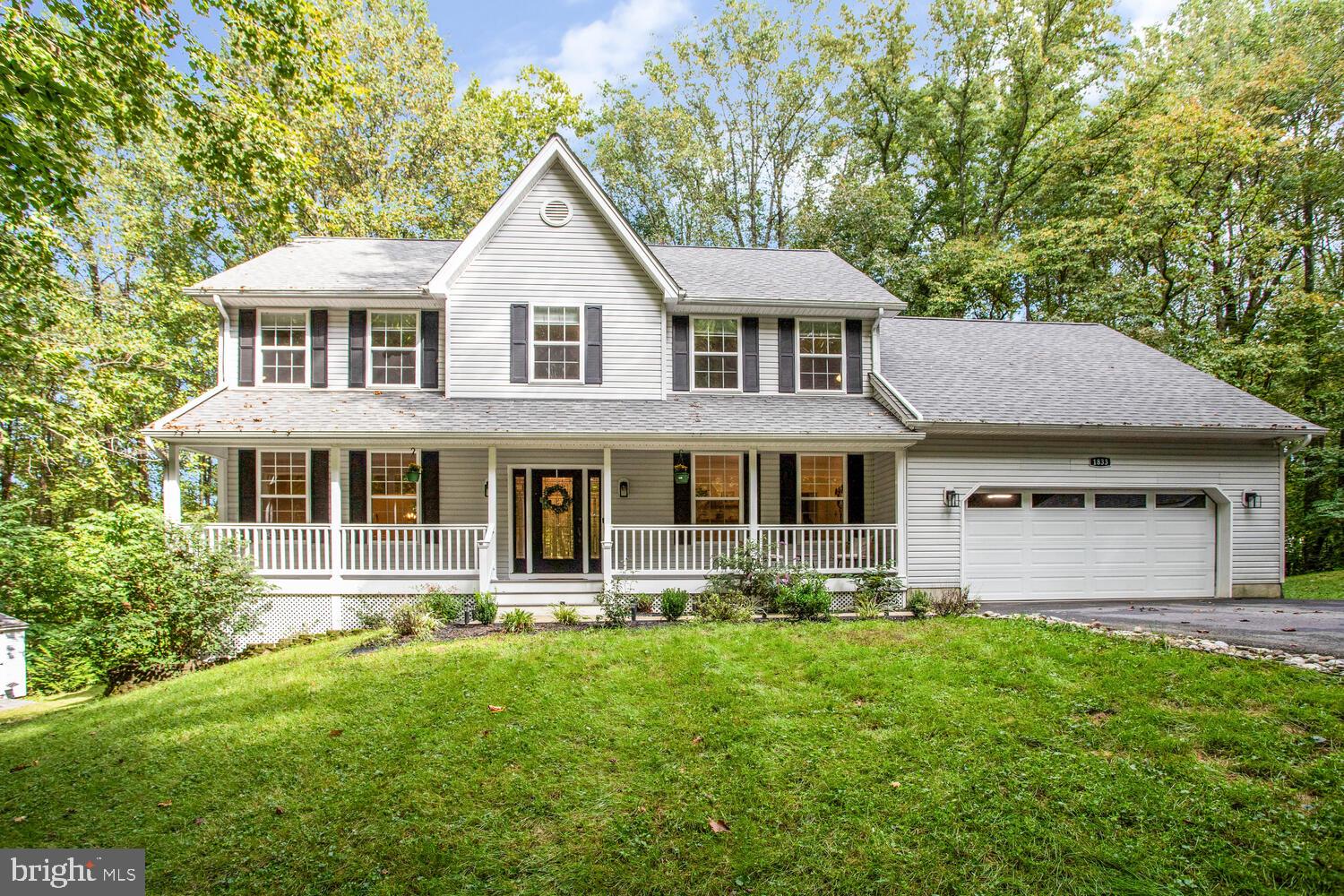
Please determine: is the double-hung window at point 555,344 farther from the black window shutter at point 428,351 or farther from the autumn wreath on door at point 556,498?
the autumn wreath on door at point 556,498

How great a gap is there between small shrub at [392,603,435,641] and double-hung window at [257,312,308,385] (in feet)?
17.2

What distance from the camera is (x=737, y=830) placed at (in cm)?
407

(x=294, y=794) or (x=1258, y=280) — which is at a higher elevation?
(x=1258, y=280)

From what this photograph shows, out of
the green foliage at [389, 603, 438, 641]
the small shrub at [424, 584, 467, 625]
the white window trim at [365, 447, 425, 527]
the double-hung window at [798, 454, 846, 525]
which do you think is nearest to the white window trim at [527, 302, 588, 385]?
the white window trim at [365, 447, 425, 527]

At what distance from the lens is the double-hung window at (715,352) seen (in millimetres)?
12016

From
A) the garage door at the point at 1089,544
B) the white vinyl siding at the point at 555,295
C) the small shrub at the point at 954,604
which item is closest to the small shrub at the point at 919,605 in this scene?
the small shrub at the point at 954,604

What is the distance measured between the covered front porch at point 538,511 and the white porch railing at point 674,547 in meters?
0.04

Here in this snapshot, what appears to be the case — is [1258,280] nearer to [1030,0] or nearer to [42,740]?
[1030,0]

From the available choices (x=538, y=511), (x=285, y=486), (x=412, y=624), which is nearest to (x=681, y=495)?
(x=538, y=511)

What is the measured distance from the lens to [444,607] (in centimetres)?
965

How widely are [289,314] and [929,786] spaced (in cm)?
1254

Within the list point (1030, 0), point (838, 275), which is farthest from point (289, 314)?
point (1030, 0)

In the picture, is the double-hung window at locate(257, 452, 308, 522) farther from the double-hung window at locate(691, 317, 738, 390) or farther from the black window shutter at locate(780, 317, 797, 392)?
the black window shutter at locate(780, 317, 797, 392)

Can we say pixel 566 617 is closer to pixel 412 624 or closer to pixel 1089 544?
pixel 412 624
